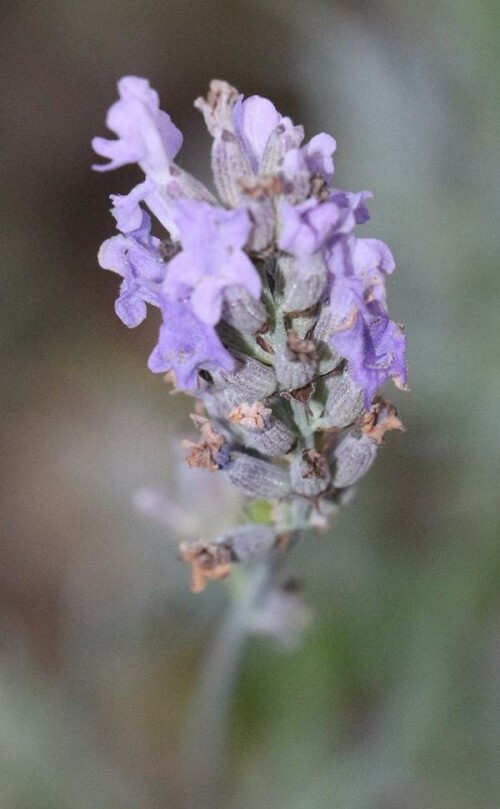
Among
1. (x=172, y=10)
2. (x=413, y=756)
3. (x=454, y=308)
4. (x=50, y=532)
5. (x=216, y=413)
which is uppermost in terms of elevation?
(x=172, y=10)

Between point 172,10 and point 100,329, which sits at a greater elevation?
point 172,10

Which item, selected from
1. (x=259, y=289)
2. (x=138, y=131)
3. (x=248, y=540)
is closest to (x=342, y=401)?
(x=259, y=289)

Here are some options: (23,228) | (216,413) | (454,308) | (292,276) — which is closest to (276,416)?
(216,413)

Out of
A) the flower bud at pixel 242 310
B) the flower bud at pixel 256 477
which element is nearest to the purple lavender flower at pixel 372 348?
the flower bud at pixel 242 310

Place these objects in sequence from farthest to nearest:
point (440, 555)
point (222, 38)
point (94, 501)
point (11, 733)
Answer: point (222, 38) < point (94, 501) < point (440, 555) < point (11, 733)

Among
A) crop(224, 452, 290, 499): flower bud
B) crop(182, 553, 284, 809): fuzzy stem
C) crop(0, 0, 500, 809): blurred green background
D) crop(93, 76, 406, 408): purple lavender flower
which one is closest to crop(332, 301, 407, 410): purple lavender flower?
crop(93, 76, 406, 408): purple lavender flower

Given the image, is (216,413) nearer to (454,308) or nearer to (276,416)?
(276,416)

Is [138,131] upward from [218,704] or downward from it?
upward

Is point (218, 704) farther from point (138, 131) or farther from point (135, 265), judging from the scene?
point (138, 131)
